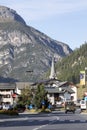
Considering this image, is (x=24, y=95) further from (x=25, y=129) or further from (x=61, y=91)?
(x=25, y=129)

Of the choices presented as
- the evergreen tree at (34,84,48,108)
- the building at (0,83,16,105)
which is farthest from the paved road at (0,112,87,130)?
the building at (0,83,16,105)

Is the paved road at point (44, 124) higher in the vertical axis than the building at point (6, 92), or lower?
lower

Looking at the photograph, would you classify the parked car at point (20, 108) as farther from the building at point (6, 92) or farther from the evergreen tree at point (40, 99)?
the building at point (6, 92)

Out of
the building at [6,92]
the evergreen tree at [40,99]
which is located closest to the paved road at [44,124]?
the evergreen tree at [40,99]

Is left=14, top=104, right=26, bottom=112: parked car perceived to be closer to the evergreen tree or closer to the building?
the evergreen tree

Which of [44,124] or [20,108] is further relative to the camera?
[20,108]

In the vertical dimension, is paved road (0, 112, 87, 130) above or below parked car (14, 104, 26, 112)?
below

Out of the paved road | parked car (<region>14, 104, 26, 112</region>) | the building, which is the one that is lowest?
the paved road

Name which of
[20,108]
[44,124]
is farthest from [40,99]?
[44,124]

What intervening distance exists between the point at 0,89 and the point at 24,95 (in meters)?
54.2

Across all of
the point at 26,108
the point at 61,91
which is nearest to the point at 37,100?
the point at 26,108

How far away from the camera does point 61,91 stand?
186 meters

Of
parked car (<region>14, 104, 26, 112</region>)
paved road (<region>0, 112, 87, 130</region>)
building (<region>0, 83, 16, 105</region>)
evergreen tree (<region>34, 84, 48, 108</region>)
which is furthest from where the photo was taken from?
building (<region>0, 83, 16, 105</region>)

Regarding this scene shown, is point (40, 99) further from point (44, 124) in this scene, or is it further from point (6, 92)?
point (6, 92)
